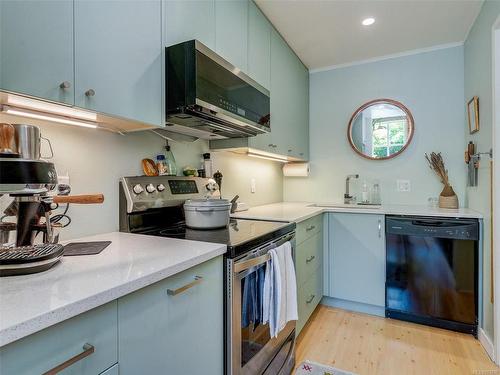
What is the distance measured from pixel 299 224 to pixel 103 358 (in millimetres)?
1463

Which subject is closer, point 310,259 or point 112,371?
point 112,371

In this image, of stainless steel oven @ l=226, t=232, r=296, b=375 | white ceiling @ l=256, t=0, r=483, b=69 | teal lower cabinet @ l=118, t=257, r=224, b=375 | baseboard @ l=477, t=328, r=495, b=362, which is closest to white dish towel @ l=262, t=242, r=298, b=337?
stainless steel oven @ l=226, t=232, r=296, b=375

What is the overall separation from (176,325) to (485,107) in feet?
7.85

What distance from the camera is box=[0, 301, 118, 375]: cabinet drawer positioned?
0.52m

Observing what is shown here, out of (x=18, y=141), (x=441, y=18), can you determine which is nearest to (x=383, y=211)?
(x=441, y=18)

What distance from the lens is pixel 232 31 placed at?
5.79 feet

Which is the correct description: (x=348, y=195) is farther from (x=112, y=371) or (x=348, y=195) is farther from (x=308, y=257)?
(x=112, y=371)

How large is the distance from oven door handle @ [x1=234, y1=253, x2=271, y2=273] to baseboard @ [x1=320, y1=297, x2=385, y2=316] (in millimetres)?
1541

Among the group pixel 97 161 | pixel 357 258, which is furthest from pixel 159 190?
pixel 357 258

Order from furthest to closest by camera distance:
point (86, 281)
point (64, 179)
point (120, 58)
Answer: point (64, 179)
point (120, 58)
point (86, 281)

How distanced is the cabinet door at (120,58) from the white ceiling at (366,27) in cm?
123

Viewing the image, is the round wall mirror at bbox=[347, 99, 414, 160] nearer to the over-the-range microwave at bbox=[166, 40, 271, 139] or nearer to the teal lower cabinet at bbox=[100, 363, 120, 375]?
the over-the-range microwave at bbox=[166, 40, 271, 139]

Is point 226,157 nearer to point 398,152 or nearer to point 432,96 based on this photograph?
point 398,152

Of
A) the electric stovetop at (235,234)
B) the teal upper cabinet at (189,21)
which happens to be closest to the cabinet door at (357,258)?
the electric stovetop at (235,234)
